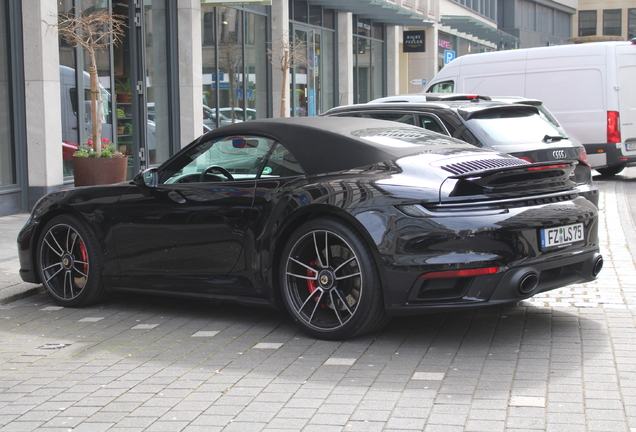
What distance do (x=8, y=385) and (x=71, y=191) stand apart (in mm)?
2335

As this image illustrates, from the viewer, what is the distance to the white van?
1609cm

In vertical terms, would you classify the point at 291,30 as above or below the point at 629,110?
above

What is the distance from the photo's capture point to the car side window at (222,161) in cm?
585

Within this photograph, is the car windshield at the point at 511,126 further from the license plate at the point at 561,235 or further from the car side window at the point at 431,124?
the license plate at the point at 561,235

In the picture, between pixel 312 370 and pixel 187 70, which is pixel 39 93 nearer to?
pixel 187 70

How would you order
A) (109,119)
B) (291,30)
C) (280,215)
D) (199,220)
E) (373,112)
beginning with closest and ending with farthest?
(280,215) → (199,220) → (373,112) → (109,119) → (291,30)

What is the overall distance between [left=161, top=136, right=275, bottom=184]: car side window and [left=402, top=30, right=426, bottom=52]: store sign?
2967cm

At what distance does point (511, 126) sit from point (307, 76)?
1717 cm

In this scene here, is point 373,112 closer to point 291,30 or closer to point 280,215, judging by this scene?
point 280,215

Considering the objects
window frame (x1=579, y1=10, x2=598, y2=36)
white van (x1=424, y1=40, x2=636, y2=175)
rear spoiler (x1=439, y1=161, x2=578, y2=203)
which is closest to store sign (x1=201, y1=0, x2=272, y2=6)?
white van (x1=424, y1=40, x2=636, y2=175)

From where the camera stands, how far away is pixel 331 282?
5270 millimetres

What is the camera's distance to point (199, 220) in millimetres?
5863

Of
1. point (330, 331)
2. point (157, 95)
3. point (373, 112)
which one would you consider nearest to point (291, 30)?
point (157, 95)

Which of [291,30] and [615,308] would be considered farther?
[291,30]
